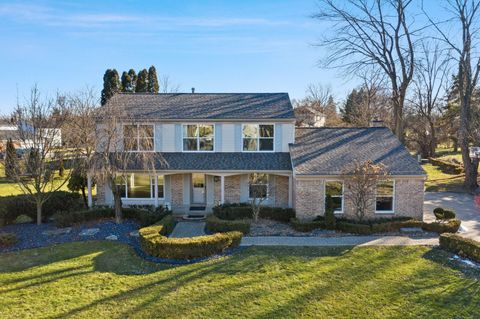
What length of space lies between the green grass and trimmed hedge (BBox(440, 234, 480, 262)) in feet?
1.94

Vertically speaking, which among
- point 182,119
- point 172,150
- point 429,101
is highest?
point 429,101

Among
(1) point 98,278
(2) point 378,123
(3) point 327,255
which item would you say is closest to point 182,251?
(1) point 98,278

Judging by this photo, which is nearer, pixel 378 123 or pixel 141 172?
pixel 141 172

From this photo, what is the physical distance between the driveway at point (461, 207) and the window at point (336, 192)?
559 cm

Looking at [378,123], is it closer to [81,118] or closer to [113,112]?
[113,112]

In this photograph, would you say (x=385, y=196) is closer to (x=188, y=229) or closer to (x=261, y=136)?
(x=261, y=136)

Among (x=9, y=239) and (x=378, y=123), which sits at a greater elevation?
(x=378, y=123)

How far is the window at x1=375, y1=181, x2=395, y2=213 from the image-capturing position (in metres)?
18.0

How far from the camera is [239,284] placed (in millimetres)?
10492

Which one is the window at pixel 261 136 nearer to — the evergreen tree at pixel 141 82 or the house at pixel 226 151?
the house at pixel 226 151

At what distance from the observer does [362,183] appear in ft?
55.0

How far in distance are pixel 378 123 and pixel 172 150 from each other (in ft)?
52.7

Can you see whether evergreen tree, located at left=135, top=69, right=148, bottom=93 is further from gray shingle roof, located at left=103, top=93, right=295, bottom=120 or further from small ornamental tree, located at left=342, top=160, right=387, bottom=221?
small ornamental tree, located at left=342, top=160, right=387, bottom=221

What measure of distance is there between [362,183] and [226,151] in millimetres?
8464
